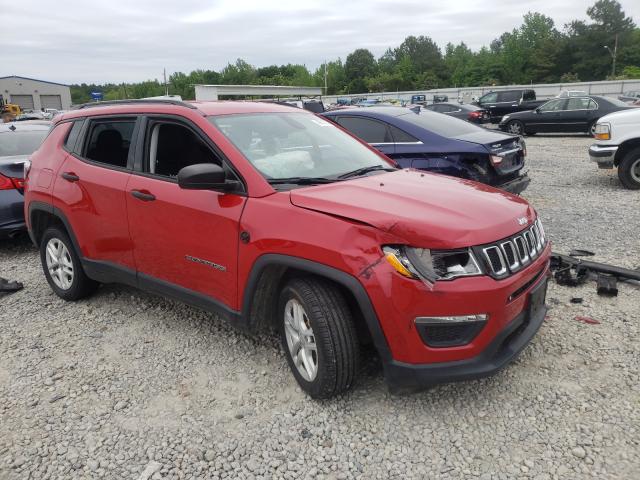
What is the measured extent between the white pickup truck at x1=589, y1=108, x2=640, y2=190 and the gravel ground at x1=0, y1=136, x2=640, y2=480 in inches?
199

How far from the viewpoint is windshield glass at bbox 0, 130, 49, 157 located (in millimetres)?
6734

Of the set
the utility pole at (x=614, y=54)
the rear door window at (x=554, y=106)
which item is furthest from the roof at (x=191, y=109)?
the utility pole at (x=614, y=54)

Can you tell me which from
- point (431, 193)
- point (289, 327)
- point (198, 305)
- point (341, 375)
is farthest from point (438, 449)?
point (198, 305)

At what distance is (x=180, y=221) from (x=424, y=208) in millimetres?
1603

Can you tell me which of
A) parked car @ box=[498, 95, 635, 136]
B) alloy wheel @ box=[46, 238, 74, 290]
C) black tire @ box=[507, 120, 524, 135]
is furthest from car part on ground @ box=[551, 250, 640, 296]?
black tire @ box=[507, 120, 524, 135]

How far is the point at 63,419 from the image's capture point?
303 cm

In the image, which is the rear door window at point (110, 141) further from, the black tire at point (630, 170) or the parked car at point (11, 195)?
the black tire at point (630, 170)

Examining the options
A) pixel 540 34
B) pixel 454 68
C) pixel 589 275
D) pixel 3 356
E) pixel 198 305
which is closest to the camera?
pixel 198 305

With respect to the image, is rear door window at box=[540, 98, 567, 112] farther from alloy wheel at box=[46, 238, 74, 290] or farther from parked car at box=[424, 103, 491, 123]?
alloy wheel at box=[46, 238, 74, 290]

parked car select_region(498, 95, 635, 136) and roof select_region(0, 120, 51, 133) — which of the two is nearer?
roof select_region(0, 120, 51, 133)

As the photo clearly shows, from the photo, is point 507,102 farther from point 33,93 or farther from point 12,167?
point 33,93

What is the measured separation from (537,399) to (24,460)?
9.18 ft

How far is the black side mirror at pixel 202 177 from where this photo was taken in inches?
119

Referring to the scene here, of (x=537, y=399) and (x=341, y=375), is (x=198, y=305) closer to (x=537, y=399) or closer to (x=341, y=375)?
(x=341, y=375)
